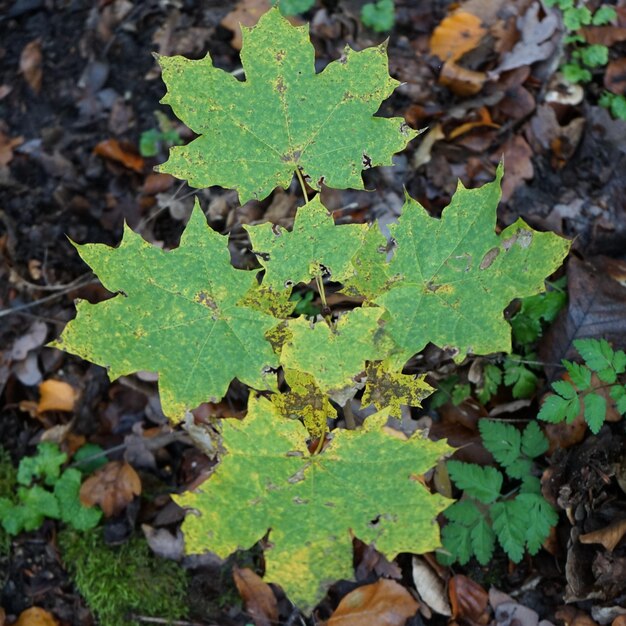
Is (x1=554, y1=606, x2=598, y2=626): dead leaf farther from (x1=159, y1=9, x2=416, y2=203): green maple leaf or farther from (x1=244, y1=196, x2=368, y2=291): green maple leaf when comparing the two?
(x1=159, y1=9, x2=416, y2=203): green maple leaf

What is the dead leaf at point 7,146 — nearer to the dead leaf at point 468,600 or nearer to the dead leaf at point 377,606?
the dead leaf at point 377,606

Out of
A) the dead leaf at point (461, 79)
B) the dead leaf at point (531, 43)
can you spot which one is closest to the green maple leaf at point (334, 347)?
the dead leaf at point (461, 79)

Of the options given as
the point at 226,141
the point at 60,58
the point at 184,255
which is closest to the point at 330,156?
the point at 226,141

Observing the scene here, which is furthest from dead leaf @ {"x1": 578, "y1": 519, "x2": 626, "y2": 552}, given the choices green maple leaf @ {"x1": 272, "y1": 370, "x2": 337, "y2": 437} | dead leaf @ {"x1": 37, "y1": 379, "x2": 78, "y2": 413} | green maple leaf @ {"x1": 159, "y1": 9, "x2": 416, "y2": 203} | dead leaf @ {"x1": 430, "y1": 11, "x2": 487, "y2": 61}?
dead leaf @ {"x1": 430, "y1": 11, "x2": 487, "y2": 61}

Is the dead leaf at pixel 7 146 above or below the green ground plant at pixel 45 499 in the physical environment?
above

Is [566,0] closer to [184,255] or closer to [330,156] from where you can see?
[330,156]

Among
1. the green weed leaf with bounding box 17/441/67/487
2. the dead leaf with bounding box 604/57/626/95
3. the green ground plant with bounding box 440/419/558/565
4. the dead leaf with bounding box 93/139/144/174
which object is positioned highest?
the dead leaf with bounding box 93/139/144/174
